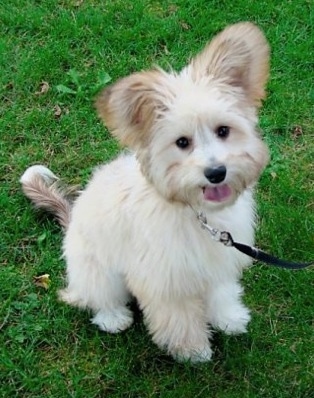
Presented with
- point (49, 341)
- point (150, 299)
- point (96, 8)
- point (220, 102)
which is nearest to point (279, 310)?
point (150, 299)

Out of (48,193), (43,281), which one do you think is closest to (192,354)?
(43,281)

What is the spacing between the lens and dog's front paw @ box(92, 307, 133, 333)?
3.35 m

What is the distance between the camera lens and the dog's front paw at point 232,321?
3.32 meters

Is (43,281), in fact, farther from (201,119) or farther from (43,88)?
(201,119)

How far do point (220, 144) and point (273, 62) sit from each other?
2135 millimetres

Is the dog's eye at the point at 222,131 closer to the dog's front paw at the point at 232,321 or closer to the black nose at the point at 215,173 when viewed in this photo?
the black nose at the point at 215,173

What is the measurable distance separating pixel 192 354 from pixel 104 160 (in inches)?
50.7

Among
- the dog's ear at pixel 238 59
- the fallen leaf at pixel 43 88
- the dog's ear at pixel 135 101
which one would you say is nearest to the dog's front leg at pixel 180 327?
the dog's ear at pixel 135 101

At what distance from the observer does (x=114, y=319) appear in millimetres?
3354

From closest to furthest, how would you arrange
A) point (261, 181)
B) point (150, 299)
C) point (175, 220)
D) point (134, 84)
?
1. point (134, 84)
2. point (175, 220)
3. point (150, 299)
4. point (261, 181)

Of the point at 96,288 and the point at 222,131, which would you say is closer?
the point at 222,131

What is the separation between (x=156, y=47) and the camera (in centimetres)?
464

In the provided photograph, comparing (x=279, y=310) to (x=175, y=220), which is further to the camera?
(x=279, y=310)

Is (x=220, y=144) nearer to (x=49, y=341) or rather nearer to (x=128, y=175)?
(x=128, y=175)
